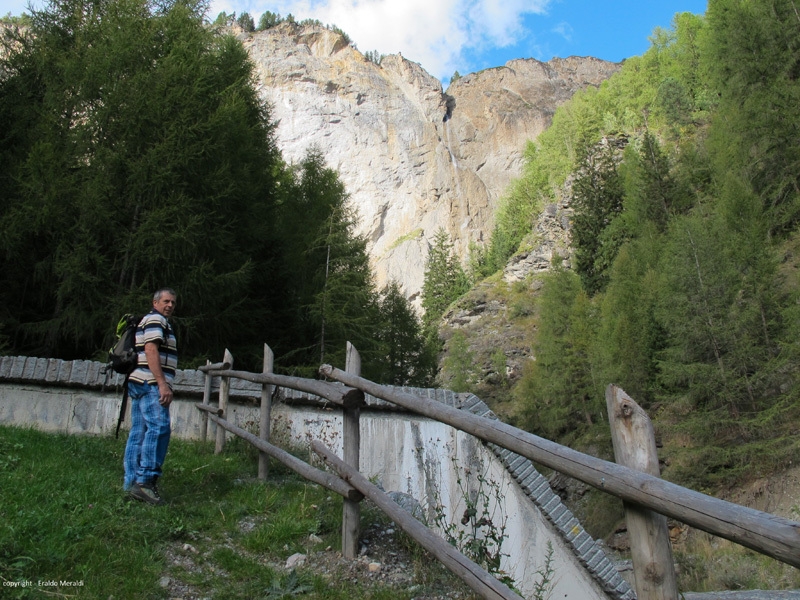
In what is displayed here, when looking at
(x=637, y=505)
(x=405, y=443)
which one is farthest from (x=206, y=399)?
(x=637, y=505)

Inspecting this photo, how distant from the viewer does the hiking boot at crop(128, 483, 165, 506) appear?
4.57 m

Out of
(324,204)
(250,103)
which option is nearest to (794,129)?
(324,204)

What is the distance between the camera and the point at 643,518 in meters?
2.13

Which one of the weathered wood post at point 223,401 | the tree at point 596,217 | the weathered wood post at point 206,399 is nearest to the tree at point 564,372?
the tree at point 596,217

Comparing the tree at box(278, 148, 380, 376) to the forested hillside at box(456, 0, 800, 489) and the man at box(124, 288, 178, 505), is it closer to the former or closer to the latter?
the man at box(124, 288, 178, 505)

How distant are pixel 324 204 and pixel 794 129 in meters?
21.5

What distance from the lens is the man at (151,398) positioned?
15.6 ft

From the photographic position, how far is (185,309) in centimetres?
1188

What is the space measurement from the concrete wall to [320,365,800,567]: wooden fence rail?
3593 mm

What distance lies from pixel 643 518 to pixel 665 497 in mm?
222

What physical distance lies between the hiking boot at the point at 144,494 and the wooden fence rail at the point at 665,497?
9.22 feet

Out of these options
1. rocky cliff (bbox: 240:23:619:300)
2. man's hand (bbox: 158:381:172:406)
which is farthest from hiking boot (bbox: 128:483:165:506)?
rocky cliff (bbox: 240:23:619:300)

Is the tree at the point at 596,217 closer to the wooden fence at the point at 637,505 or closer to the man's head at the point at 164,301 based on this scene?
the man's head at the point at 164,301

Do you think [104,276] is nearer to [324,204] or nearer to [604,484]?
[324,204]
